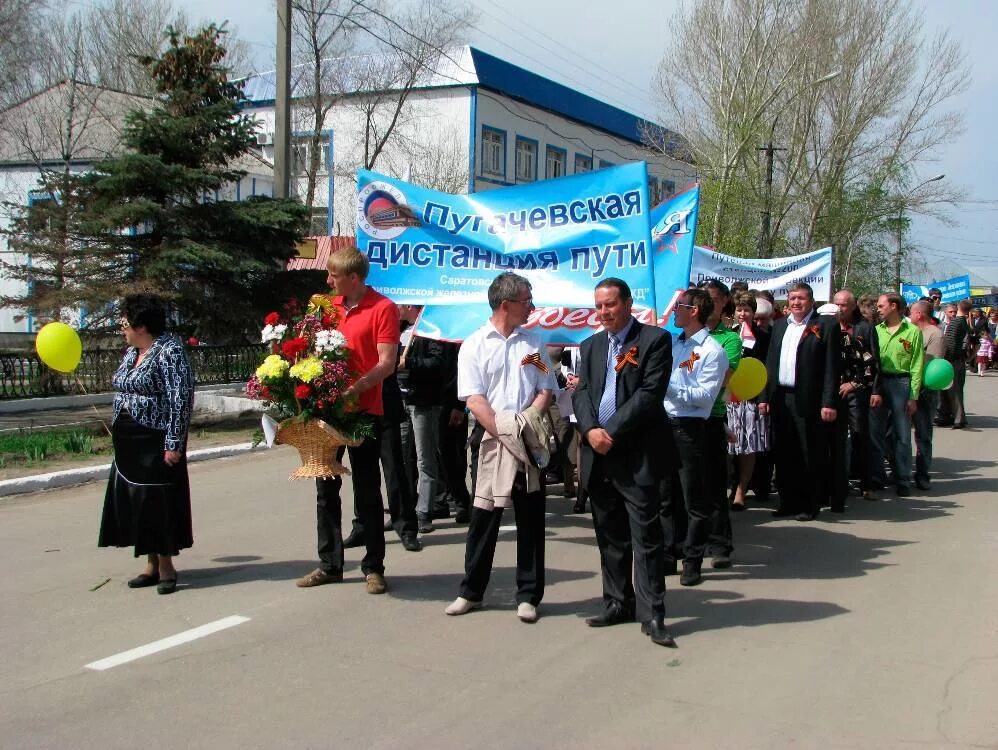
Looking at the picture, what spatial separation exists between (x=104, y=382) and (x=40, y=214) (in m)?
2.74

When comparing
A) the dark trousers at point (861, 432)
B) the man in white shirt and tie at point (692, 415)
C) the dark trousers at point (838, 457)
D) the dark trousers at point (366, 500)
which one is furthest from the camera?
the dark trousers at point (861, 432)

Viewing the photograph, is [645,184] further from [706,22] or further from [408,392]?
[706,22]

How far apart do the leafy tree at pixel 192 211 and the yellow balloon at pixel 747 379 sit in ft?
31.0

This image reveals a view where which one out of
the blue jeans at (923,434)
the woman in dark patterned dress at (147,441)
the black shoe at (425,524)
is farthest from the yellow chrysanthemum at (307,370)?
the blue jeans at (923,434)

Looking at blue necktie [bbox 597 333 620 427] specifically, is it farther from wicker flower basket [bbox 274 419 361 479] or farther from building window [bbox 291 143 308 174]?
building window [bbox 291 143 308 174]

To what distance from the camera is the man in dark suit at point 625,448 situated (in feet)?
17.4

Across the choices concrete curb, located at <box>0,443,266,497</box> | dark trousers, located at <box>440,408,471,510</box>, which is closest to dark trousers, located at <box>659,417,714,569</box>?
dark trousers, located at <box>440,408,471,510</box>

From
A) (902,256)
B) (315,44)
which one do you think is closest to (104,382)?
(315,44)

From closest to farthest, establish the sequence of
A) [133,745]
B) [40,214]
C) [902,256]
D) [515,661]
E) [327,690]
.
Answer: [133,745] < [327,690] < [515,661] < [40,214] < [902,256]

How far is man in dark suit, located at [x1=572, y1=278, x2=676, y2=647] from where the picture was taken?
5.30m

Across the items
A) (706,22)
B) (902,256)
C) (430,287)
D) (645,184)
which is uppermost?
(706,22)

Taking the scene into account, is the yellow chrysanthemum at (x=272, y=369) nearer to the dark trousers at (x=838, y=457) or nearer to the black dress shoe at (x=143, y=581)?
the black dress shoe at (x=143, y=581)

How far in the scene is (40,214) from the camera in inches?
600

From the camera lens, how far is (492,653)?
511 centimetres
